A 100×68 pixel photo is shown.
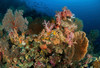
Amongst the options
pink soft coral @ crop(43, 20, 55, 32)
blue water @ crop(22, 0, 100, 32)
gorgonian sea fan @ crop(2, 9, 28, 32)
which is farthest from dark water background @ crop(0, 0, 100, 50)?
gorgonian sea fan @ crop(2, 9, 28, 32)

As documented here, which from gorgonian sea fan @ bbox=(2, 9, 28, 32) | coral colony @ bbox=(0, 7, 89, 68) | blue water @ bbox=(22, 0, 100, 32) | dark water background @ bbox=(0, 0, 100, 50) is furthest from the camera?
blue water @ bbox=(22, 0, 100, 32)

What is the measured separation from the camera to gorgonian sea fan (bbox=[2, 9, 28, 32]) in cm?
409

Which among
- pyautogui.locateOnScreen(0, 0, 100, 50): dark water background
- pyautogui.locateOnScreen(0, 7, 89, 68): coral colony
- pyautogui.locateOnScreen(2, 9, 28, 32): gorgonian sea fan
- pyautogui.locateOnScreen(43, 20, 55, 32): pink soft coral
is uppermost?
pyautogui.locateOnScreen(0, 0, 100, 50): dark water background

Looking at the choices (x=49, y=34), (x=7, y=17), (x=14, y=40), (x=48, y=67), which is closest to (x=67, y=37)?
(x=49, y=34)

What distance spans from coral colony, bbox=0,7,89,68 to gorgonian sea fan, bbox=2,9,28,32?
0.49 meters

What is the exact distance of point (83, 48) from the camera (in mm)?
3508

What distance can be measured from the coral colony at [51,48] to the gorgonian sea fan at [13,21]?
492 millimetres

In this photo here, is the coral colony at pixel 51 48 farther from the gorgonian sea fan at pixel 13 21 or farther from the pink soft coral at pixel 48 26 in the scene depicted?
the gorgonian sea fan at pixel 13 21

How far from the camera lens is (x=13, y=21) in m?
4.22

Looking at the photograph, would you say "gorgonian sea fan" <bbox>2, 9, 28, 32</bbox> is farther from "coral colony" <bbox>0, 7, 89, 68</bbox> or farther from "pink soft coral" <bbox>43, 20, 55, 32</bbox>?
"pink soft coral" <bbox>43, 20, 55, 32</bbox>

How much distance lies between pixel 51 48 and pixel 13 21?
2247mm

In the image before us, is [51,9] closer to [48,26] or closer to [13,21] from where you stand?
[13,21]

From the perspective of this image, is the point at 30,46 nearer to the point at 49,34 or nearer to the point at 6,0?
the point at 49,34

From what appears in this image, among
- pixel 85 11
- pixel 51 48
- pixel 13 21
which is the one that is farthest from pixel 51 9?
pixel 85 11
